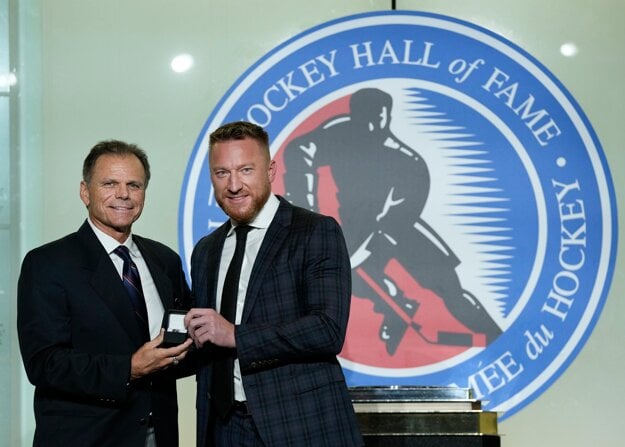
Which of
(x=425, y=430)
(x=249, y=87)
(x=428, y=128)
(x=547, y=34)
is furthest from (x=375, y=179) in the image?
(x=425, y=430)

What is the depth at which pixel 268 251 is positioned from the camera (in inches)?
97.4

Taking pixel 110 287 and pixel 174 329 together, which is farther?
pixel 110 287

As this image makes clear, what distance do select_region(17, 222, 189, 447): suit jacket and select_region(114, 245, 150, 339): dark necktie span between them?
0.03 meters

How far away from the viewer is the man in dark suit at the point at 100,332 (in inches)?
97.5

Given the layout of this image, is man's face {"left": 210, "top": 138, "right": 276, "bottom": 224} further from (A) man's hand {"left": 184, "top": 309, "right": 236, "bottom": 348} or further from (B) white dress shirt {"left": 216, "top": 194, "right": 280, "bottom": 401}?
(A) man's hand {"left": 184, "top": 309, "right": 236, "bottom": 348}

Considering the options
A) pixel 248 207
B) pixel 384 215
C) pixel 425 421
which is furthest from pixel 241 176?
pixel 384 215

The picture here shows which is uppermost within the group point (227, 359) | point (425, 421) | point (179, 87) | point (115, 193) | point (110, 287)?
point (179, 87)

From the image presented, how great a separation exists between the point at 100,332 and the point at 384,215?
1.50m

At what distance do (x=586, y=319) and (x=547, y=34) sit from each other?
110cm

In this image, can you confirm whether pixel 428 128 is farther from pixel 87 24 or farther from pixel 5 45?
pixel 5 45

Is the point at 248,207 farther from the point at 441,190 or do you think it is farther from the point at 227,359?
the point at 441,190

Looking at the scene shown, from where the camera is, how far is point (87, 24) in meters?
3.85

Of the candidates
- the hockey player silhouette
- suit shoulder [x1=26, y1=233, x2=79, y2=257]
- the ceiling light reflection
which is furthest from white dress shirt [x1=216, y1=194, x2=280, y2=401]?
the ceiling light reflection

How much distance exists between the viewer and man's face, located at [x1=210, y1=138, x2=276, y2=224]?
99.3 inches
